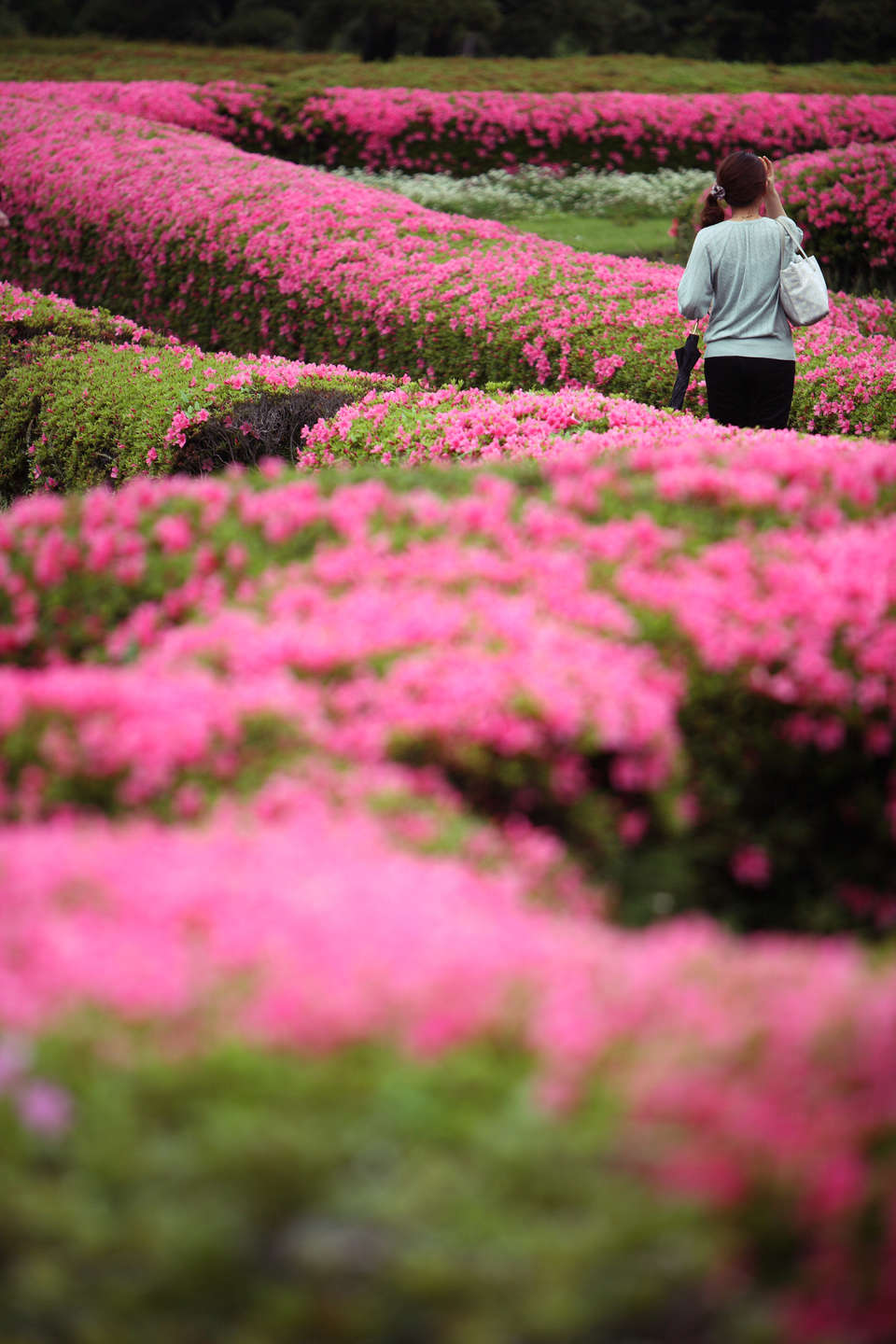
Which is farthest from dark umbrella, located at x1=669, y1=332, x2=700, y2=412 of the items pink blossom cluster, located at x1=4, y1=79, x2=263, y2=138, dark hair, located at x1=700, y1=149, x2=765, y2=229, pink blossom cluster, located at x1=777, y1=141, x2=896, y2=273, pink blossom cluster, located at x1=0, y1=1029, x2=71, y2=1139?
pink blossom cluster, located at x1=4, y1=79, x2=263, y2=138

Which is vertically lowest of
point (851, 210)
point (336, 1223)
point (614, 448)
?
point (336, 1223)

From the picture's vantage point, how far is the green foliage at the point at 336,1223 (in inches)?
70.8

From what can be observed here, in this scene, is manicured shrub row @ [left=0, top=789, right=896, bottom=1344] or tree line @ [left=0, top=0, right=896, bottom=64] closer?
manicured shrub row @ [left=0, top=789, right=896, bottom=1344]

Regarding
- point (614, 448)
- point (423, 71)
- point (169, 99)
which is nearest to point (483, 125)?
point (423, 71)

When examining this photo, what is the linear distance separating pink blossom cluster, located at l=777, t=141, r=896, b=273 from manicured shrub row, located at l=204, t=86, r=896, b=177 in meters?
8.45

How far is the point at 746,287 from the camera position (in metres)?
6.99

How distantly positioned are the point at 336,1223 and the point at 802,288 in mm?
6253

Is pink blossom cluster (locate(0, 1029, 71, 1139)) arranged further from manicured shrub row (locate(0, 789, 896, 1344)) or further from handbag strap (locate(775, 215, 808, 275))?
handbag strap (locate(775, 215, 808, 275))

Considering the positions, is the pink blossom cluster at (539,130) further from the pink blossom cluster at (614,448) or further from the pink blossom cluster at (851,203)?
the pink blossom cluster at (614,448)

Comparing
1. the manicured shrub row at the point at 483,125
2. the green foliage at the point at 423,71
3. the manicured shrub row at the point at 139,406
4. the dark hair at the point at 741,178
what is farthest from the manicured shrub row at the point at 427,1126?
the green foliage at the point at 423,71

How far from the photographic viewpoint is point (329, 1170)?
1955 millimetres

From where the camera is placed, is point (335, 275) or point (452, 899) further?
point (335, 275)

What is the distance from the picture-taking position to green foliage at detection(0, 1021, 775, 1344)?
180 centimetres

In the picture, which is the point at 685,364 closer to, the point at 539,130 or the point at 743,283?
the point at 743,283
